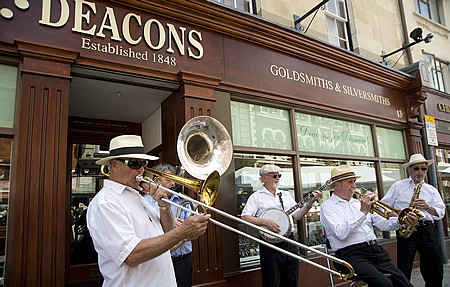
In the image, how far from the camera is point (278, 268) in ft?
A: 13.5

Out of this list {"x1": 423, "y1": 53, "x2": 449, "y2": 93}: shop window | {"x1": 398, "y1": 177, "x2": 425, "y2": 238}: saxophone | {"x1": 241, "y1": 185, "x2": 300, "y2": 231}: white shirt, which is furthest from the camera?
{"x1": 423, "y1": 53, "x2": 449, "y2": 93}: shop window

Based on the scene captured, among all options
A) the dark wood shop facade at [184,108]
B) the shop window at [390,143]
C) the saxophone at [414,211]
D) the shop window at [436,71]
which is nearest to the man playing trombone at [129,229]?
the dark wood shop facade at [184,108]

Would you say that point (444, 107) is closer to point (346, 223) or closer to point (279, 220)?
point (346, 223)

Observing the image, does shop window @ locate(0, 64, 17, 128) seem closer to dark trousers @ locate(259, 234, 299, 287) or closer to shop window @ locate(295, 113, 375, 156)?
dark trousers @ locate(259, 234, 299, 287)

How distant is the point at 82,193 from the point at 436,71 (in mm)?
11285

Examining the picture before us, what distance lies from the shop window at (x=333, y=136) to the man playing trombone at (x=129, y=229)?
4.19 m

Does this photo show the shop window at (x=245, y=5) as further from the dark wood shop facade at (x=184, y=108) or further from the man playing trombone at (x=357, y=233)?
the man playing trombone at (x=357, y=233)

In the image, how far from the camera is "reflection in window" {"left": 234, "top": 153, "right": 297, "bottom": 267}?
5103 mm

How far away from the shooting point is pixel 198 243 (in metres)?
4.34

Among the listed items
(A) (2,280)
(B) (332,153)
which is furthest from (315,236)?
(A) (2,280)

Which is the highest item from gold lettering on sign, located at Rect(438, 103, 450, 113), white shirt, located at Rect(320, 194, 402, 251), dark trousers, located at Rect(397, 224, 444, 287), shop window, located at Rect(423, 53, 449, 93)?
shop window, located at Rect(423, 53, 449, 93)

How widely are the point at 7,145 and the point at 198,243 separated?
2645 millimetres

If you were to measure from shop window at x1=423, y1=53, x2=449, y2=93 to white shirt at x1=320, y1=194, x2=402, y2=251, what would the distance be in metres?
8.03

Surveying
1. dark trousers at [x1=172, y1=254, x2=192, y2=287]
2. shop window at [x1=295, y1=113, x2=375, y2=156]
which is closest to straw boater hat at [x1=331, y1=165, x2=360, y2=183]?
shop window at [x1=295, y1=113, x2=375, y2=156]
